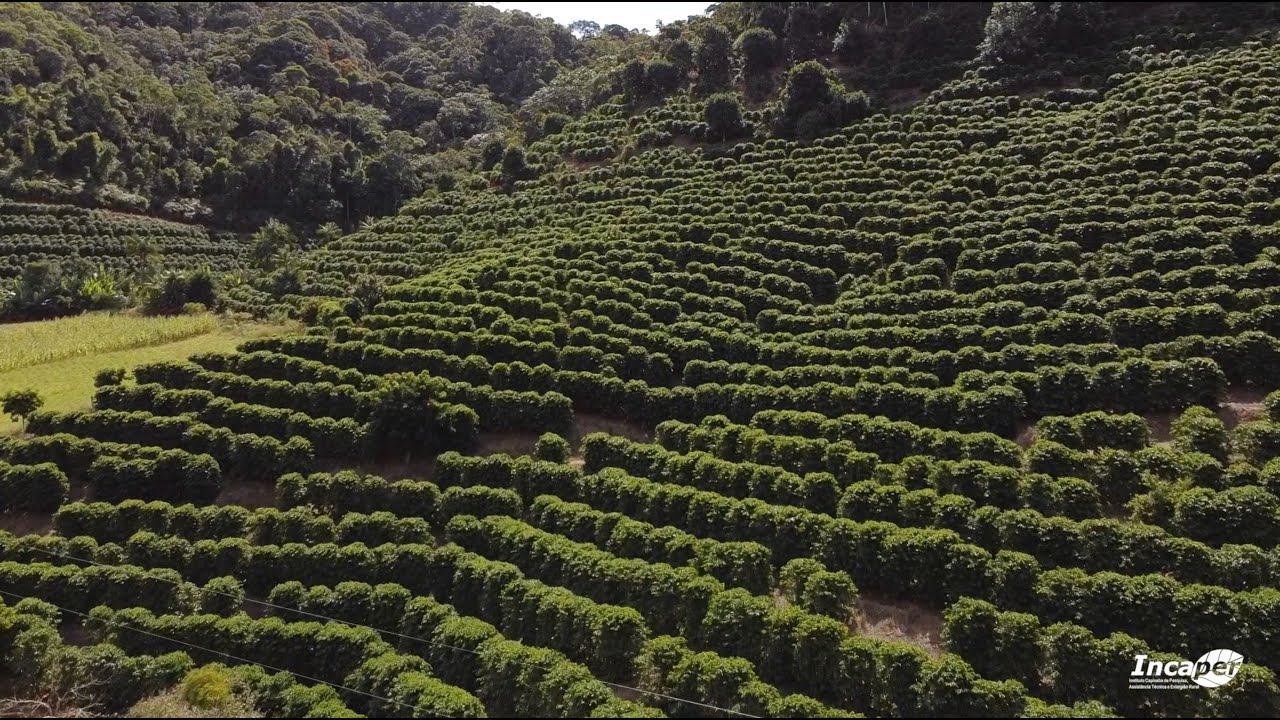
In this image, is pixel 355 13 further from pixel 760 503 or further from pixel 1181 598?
pixel 1181 598

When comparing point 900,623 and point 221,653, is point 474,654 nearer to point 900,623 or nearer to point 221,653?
point 221,653

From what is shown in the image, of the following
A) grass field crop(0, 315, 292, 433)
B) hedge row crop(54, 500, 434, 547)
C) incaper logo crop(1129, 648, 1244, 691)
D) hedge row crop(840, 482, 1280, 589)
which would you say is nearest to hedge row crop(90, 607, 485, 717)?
hedge row crop(54, 500, 434, 547)

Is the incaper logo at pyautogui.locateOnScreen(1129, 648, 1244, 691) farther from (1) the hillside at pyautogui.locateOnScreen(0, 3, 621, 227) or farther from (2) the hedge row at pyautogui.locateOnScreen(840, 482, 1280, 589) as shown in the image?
(1) the hillside at pyautogui.locateOnScreen(0, 3, 621, 227)

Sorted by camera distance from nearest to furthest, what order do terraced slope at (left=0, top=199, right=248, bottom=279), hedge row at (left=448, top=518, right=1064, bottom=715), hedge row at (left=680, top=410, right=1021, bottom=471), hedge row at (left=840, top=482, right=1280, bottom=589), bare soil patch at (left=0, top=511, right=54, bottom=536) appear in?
hedge row at (left=448, top=518, right=1064, bottom=715)
hedge row at (left=840, top=482, right=1280, bottom=589)
hedge row at (left=680, top=410, right=1021, bottom=471)
bare soil patch at (left=0, top=511, right=54, bottom=536)
terraced slope at (left=0, top=199, right=248, bottom=279)

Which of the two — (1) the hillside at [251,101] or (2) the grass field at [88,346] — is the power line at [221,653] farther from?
(1) the hillside at [251,101]

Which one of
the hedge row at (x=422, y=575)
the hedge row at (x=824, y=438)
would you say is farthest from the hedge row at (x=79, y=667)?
the hedge row at (x=824, y=438)

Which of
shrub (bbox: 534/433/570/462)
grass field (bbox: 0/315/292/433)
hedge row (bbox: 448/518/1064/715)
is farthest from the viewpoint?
grass field (bbox: 0/315/292/433)

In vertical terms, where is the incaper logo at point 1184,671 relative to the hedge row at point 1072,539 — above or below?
below
